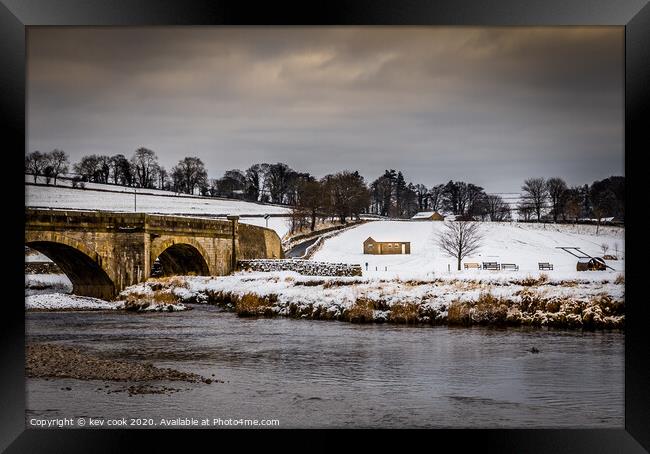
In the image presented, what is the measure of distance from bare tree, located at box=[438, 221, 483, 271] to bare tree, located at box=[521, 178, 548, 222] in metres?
0.84

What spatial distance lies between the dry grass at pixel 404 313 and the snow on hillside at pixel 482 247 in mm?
799

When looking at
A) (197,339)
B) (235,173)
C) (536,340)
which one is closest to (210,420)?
(197,339)

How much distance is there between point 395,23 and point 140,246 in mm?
6808

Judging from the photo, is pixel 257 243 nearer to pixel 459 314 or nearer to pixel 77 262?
pixel 459 314

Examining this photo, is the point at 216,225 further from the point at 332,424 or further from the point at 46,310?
the point at 332,424

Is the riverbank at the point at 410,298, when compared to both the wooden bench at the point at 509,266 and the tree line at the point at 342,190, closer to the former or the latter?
the wooden bench at the point at 509,266

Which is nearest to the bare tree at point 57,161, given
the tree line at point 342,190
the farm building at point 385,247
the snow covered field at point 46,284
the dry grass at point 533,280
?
the tree line at point 342,190

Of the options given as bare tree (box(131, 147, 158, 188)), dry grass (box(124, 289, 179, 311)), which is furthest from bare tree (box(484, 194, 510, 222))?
dry grass (box(124, 289, 179, 311))

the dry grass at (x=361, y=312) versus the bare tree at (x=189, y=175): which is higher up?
the bare tree at (x=189, y=175)

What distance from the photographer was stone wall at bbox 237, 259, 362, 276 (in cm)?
1060

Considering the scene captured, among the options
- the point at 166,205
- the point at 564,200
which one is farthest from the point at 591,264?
the point at 166,205

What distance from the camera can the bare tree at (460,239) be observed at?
32.9 ft

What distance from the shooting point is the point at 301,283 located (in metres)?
11.2
